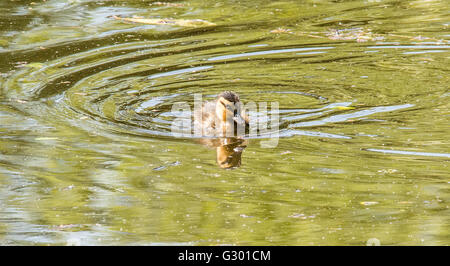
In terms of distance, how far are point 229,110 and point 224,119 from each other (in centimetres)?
12

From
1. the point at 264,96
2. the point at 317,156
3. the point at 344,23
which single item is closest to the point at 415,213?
the point at 317,156

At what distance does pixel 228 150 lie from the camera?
25.8 ft

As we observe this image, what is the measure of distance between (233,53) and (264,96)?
1890mm

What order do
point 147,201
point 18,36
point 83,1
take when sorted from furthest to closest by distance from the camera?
point 83,1, point 18,36, point 147,201

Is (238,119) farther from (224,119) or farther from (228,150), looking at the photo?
(228,150)

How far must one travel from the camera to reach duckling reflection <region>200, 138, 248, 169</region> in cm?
734

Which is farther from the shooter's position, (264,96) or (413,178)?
(264,96)

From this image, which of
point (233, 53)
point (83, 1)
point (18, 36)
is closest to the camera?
point (233, 53)

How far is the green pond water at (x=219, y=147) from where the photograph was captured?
238 inches

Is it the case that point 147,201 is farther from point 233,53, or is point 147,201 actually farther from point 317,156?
point 233,53

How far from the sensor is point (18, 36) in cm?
1248

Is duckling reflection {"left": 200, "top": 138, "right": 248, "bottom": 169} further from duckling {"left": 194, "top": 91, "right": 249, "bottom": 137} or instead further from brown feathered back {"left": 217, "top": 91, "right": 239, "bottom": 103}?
brown feathered back {"left": 217, "top": 91, "right": 239, "bottom": 103}

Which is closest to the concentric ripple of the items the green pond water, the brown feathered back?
the green pond water

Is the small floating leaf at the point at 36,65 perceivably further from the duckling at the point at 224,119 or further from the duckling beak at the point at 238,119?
the duckling beak at the point at 238,119
